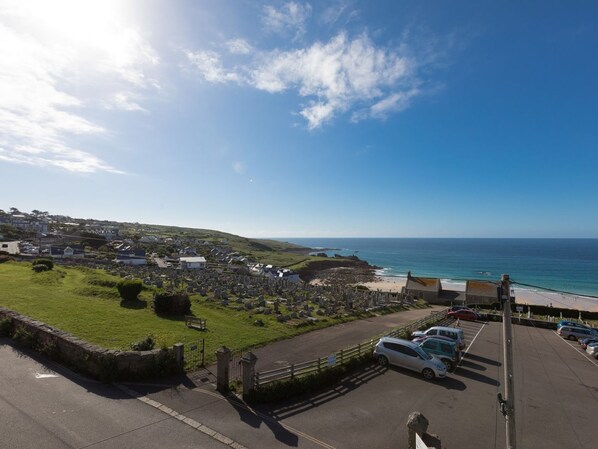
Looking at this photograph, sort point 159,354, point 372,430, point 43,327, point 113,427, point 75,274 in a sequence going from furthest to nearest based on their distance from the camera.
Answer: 1. point 75,274
2. point 43,327
3. point 159,354
4. point 372,430
5. point 113,427

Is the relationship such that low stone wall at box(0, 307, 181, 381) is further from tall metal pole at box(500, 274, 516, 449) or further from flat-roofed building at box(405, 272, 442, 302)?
flat-roofed building at box(405, 272, 442, 302)

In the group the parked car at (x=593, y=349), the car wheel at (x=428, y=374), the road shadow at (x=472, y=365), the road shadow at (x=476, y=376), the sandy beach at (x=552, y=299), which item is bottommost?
the sandy beach at (x=552, y=299)

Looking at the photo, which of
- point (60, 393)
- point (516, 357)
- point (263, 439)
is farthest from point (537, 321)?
point (60, 393)

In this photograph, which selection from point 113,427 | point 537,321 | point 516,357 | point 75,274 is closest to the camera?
point 113,427

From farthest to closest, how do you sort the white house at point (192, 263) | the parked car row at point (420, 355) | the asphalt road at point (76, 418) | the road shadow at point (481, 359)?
the white house at point (192, 263)
the road shadow at point (481, 359)
the parked car row at point (420, 355)
the asphalt road at point (76, 418)

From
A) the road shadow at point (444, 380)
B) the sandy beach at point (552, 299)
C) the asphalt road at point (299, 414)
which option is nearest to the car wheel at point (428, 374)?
the road shadow at point (444, 380)

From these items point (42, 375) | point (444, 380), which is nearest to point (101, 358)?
point (42, 375)

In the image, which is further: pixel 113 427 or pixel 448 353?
pixel 448 353

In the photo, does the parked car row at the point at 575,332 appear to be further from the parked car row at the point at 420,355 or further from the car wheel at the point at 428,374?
the car wheel at the point at 428,374

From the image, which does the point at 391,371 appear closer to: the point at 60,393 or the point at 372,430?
the point at 372,430
